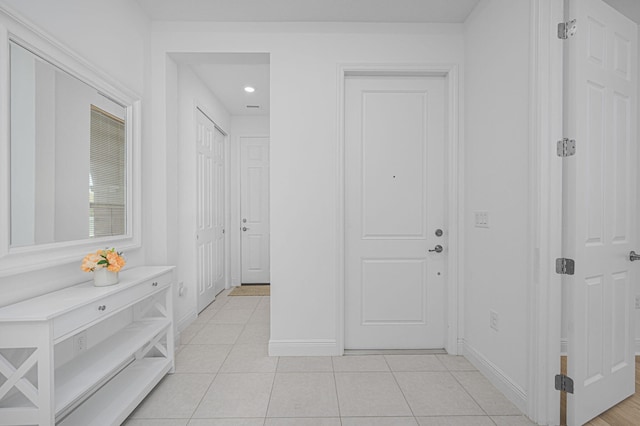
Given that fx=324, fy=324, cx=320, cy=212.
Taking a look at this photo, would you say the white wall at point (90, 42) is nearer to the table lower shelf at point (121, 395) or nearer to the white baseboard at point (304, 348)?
the table lower shelf at point (121, 395)

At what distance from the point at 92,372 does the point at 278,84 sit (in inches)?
86.9

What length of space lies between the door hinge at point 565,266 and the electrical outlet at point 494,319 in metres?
0.57

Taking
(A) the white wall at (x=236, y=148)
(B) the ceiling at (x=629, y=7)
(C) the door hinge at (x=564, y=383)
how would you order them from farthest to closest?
(A) the white wall at (x=236, y=148)
(B) the ceiling at (x=629, y=7)
(C) the door hinge at (x=564, y=383)

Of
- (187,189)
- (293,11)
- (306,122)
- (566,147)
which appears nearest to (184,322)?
(187,189)

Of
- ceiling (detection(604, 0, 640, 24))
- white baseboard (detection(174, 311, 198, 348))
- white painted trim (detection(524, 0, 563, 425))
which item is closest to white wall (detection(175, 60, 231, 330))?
white baseboard (detection(174, 311, 198, 348))

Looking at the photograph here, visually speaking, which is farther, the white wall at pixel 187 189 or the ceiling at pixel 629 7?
the white wall at pixel 187 189

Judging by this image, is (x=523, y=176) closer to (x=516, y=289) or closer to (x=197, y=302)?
(x=516, y=289)

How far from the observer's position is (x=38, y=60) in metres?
1.52

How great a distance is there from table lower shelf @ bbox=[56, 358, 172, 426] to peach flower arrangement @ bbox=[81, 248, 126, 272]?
2.31 feet

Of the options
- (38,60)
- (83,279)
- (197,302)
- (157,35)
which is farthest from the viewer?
(197,302)

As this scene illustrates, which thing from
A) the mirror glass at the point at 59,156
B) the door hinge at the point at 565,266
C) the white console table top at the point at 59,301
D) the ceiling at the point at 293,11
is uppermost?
the ceiling at the point at 293,11

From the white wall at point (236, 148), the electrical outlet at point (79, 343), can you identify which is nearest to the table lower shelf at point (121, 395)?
the electrical outlet at point (79, 343)

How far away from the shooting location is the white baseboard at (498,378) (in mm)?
1885

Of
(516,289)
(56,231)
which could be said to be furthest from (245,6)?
(516,289)
